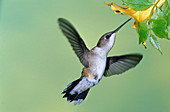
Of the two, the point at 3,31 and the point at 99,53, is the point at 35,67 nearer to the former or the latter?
the point at 3,31

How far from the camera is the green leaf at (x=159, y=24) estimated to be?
32 cm

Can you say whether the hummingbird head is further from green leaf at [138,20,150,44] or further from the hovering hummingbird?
green leaf at [138,20,150,44]

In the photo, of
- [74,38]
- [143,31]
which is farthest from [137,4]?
[74,38]

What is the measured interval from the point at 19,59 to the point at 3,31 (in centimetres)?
20

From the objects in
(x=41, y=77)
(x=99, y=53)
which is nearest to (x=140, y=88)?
(x=41, y=77)

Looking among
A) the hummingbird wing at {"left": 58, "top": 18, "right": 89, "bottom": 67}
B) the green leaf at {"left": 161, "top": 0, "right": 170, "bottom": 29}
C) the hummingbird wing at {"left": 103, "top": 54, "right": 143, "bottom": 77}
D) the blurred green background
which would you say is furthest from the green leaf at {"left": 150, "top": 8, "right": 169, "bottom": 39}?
the blurred green background

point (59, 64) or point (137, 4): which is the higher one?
point (59, 64)

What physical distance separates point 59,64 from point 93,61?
72cm

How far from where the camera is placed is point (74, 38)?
56cm

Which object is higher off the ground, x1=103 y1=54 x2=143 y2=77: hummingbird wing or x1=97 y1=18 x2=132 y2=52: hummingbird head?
x1=97 y1=18 x2=132 y2=52: hummingbird head

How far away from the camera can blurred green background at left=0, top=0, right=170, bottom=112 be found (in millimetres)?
1330

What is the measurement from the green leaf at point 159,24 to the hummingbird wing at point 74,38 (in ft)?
0.69

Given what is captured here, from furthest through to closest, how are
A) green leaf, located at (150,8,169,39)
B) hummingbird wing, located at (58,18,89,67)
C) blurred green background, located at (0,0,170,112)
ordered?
blurred green background, located at (0,0,170,112), hummingbird wing, located at (58,18,89,67), green leaf, located at (150,8,169,39)

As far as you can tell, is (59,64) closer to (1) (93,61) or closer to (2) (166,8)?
(1) (93,61)
